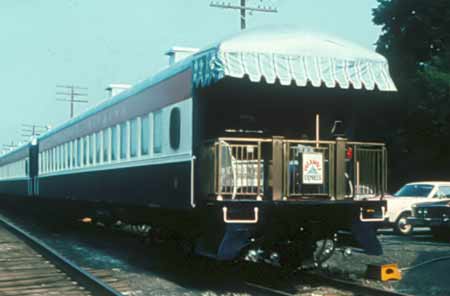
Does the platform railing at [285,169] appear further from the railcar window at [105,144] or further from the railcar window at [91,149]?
the railcar window at [91,149]

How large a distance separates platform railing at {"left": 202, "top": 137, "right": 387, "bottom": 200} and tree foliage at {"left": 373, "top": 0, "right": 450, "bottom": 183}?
1948 cm

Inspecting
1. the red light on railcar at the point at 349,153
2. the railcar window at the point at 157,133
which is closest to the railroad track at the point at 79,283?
the red light on railcar at the point at 349,153

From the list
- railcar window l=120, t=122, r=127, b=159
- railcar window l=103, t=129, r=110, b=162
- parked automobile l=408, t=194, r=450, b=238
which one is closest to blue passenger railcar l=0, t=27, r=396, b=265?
railcar window l=120, t=122, r=127, b=159

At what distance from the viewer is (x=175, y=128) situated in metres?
11.3

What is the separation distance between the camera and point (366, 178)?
1077 centimetres

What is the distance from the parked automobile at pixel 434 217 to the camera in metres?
19.0

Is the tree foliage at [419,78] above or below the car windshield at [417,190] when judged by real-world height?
above

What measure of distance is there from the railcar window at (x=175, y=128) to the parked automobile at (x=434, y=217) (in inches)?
397

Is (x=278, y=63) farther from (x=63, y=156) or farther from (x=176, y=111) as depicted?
(x=63, y=156)

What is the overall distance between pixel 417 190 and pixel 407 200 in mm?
847

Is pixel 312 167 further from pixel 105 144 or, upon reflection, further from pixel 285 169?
pixel 105 144

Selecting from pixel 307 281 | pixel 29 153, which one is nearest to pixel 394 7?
pixel 29 153

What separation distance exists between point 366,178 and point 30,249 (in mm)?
8312

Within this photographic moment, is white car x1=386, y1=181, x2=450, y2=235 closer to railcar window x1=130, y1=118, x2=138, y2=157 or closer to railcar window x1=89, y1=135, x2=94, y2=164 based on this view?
railcar window x1=89, y1=135, x2=94, y2=164
